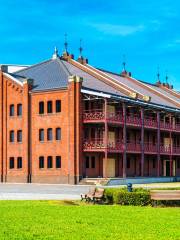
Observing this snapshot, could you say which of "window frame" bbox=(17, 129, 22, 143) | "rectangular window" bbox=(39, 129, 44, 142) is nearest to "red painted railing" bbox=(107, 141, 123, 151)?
"rectangular window" bbox=(39, 129, 44, 142)

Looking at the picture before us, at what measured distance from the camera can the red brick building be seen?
50.2 m

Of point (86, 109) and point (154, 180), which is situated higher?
point (86, 109)

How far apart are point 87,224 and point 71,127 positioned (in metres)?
35.5

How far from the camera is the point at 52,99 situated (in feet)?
170

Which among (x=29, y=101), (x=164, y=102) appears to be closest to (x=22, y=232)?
(x=29, y=101)

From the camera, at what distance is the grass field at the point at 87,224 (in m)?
12.9

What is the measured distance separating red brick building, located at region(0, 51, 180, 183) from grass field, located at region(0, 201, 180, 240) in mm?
30631

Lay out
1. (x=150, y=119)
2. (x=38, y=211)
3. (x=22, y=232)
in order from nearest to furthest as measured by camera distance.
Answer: (x=22, y=232) → (x=38, y=211) → (x=150, y=119)

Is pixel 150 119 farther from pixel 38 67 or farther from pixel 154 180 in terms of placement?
pixel 38 67

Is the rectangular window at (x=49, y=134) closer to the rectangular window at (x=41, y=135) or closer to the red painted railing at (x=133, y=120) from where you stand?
the rectangular window at (x=41, y=135)

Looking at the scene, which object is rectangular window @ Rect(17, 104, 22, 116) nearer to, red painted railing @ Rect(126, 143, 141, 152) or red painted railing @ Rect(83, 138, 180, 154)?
red painted railing @ Rect(83, 138, 180, 154)

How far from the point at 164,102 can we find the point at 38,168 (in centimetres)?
2023

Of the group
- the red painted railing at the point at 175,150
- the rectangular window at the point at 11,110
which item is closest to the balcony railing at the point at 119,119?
the red painted railing at the point at 175,150

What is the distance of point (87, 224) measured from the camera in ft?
48.9
